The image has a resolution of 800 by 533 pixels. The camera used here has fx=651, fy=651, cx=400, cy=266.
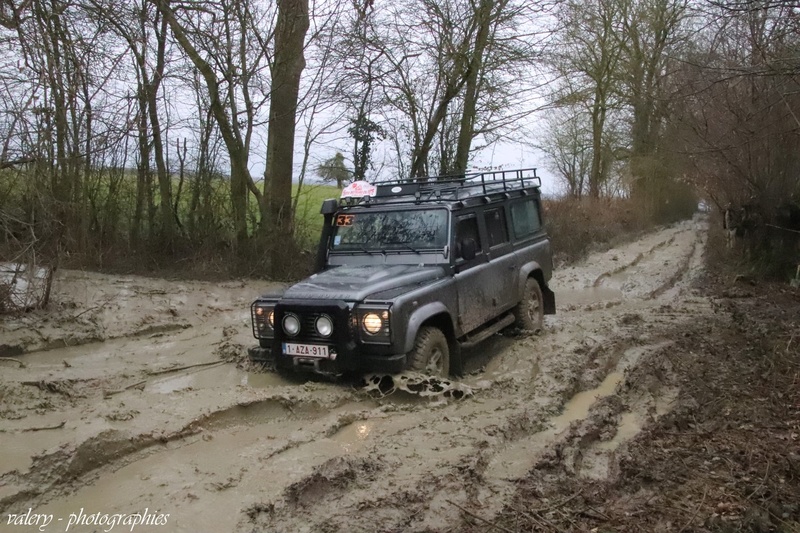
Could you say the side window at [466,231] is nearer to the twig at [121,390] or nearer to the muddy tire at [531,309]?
the muddy tire at [531,309]

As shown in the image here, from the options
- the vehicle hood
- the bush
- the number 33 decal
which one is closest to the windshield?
the number 33 decal

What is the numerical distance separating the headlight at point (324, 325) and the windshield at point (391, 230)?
5.06 feet

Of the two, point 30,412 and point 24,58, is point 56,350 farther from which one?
point 24,58

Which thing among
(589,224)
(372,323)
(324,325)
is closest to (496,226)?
(372,323)

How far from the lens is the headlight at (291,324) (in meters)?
5.83

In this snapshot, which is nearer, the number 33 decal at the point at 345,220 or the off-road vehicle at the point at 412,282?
the off-road vehicle at the point at 412,282

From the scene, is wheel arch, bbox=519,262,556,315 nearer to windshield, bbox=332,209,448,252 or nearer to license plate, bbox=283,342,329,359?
windshield, bbox=332,209,448,252

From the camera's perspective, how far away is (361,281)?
618 cm

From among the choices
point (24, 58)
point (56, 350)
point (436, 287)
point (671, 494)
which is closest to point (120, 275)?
point (56, 350)

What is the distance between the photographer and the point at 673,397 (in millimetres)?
6293

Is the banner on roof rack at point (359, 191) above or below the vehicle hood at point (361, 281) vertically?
above

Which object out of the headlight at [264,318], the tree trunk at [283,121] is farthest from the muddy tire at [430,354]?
the tree trunk at [283,121]

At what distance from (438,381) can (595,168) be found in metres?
25.3

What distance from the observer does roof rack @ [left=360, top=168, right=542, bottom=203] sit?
7422mm
